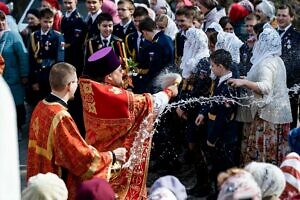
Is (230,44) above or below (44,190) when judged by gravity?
above

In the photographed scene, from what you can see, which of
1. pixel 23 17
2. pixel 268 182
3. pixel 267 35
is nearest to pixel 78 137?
pixel 268 182

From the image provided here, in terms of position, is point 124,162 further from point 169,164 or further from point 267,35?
point 169,164

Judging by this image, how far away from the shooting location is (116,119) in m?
5.35

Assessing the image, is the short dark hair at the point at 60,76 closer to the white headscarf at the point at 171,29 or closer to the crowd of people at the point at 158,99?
the crowd of people at the point at 158,99

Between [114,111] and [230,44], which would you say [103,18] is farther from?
[114,111]

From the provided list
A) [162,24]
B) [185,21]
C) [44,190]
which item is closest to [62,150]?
[44,190]

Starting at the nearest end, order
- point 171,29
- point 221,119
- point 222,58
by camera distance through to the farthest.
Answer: point 222,58
point 221,119
point 171,29

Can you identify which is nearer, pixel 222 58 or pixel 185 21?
pixel 222 58

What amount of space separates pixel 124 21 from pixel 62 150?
180 inches

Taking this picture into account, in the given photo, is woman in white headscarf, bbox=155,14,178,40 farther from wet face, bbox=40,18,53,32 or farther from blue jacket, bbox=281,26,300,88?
blue jacket, bbox=281,26,300,88

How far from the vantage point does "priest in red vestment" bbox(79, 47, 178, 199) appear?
5.31 m

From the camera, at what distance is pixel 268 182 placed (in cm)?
372

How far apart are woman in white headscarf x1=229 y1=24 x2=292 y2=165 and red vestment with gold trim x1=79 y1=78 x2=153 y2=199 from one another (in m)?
1.61

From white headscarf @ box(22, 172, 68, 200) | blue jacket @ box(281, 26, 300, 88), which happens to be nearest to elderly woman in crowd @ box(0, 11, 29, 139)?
blue jacket @ box(281, 26, 300, 88)
